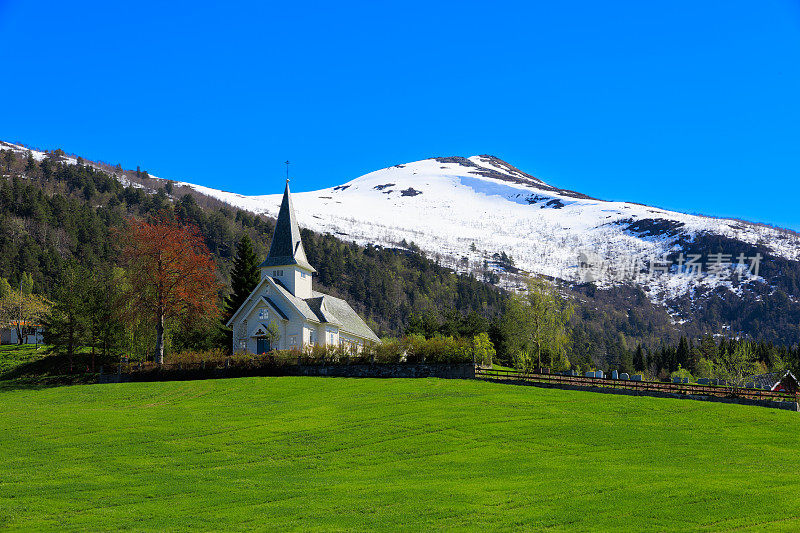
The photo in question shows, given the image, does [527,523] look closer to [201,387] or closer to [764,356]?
[201,387]

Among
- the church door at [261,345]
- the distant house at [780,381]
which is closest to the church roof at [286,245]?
the church door at [261,345]

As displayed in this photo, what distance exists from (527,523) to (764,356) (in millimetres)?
97748

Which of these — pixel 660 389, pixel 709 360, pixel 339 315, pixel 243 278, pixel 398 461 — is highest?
pixel 243 278

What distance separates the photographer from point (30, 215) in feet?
430

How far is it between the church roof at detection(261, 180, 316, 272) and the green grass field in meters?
20.4

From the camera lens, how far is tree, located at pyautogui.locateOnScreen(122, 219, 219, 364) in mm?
50562

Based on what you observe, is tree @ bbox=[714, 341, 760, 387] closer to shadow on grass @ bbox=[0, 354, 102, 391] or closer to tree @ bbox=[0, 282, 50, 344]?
shadow on grass @ bbox=[0, 354, 102, 391]

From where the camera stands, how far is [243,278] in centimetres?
6172

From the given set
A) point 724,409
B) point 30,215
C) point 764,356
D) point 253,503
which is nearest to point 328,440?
point 253,503

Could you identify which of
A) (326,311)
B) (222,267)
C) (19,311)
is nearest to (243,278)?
(326,311)

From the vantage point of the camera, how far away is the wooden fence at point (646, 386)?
36.2 metres

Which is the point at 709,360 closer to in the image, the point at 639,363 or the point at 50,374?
the point at 639,363

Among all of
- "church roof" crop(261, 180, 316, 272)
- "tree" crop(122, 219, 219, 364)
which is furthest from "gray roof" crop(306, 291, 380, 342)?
"tree" crop(122, 219, 219, 364)

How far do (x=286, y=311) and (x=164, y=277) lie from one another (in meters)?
9.69
